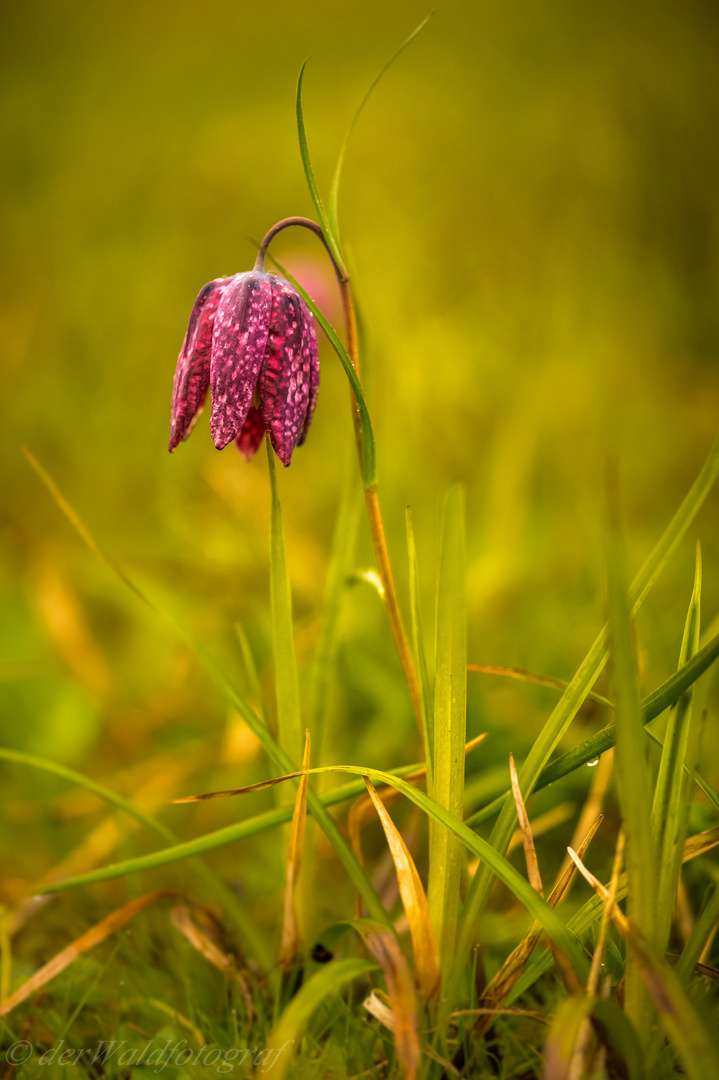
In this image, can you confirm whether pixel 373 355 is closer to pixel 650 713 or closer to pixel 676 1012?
pixel 650 713

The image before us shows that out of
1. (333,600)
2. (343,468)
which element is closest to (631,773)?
(333,600)

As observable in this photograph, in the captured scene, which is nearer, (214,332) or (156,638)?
(214,332)

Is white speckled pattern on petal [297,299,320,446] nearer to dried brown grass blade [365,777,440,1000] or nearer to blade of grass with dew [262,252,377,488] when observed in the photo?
blade of grass with dew [262,252,377,488]

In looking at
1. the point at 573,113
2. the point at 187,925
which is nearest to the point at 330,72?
the point at 573,113

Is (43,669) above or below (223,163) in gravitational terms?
below

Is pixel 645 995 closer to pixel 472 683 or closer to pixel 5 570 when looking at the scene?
pixel 472 683
